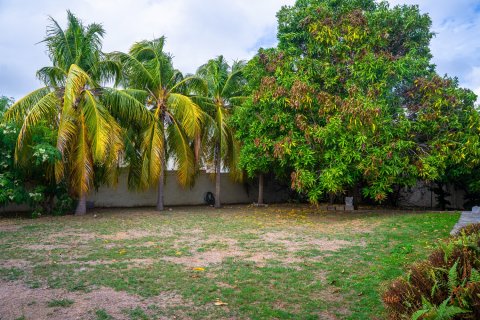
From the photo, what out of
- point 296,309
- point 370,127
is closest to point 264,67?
point 370,127

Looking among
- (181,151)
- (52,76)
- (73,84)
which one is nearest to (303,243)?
(181,151)

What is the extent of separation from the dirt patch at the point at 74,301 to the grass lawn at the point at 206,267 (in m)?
0.01

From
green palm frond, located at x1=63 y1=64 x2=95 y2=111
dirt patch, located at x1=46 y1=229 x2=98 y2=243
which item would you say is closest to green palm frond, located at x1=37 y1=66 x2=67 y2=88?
green palm frond, located at x1=63 y1=64 x2=95 y2=111

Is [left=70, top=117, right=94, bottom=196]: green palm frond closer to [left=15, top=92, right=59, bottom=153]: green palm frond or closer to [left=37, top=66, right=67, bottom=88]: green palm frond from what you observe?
[left=15, top=92, right=59, bottom=153]: green palm frond

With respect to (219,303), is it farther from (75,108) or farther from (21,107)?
(21,107)

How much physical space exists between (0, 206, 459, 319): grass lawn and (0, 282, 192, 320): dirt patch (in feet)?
0.04

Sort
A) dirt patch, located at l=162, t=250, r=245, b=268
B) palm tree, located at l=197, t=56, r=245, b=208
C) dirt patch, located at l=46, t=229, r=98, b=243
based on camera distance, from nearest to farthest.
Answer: dirt patch, located at l=162, t=250, r=245, b=268, dirt patch, located at l=46, t=229, r=98, b=243, palm tree, located at l=197, t=56, r=245, b=208

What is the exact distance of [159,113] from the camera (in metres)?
13.7

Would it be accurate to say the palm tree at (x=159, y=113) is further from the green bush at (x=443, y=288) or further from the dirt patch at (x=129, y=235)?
the green bush at (x=443, y=288)

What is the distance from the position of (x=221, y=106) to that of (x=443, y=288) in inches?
499

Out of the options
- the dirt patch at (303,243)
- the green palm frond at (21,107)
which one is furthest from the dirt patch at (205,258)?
the green palm frond at (21,107)

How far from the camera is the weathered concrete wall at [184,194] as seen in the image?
1494 cm

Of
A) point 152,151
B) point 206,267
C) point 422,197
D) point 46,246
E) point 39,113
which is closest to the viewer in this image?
point 206,267

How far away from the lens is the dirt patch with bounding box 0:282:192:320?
12.8 feet
